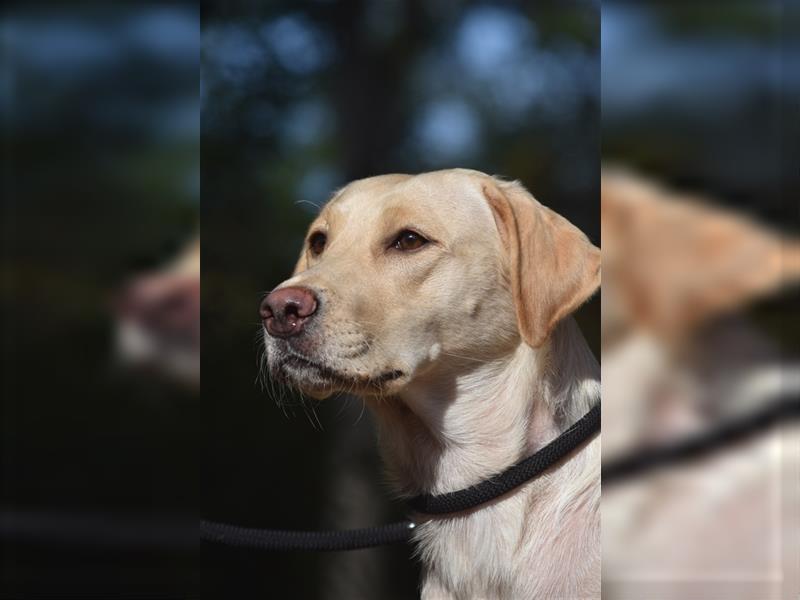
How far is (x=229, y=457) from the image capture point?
4.99m

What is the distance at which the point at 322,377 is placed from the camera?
1988 mm

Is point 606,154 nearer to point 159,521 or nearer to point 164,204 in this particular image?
point 164,204

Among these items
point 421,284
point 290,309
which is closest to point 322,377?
point 290,309

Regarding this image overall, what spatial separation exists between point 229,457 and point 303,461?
70 centimetres

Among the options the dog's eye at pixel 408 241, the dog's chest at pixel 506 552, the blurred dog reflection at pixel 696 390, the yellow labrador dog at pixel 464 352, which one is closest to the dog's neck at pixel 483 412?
the yellow labrador dog at pixel 464 352

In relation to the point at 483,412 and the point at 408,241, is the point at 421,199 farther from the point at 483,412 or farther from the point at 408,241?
the point at 483,412

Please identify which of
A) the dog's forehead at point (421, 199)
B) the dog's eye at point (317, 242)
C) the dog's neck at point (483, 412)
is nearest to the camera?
the dog's neck at point (483, 412)

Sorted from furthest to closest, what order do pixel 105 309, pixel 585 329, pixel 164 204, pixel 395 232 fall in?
pixel 585 329, pixel 395 232, pixel 164 204, pixel 105 309

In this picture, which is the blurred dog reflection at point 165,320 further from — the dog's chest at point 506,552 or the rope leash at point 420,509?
the dog's chest at point 506,552

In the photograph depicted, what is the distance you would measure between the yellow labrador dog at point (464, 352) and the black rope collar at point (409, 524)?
34mm

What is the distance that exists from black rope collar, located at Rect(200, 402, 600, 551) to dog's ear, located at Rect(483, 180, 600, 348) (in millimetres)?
264

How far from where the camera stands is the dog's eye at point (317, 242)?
2.43 meters

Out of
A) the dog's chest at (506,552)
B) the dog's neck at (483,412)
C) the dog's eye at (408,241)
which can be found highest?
the dog's eye at (408,241)

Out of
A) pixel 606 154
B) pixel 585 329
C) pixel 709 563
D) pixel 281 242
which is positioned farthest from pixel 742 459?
pixel 281 242
